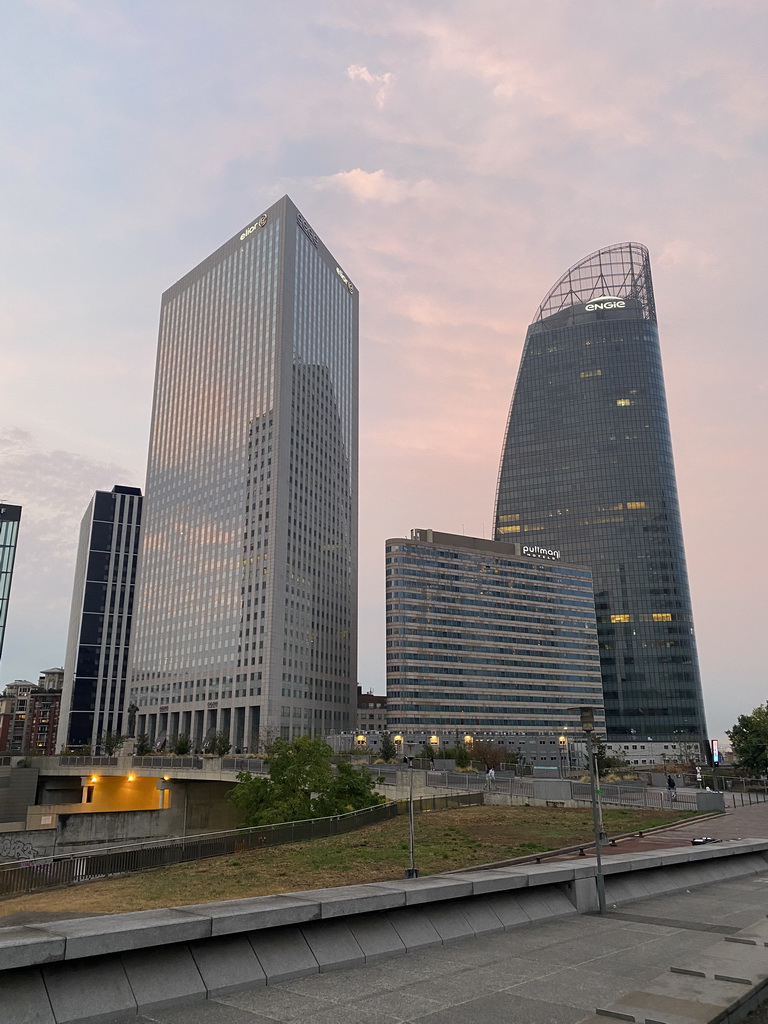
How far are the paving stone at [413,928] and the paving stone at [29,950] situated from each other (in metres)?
6.10

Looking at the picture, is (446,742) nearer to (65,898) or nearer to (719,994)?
(65,898)

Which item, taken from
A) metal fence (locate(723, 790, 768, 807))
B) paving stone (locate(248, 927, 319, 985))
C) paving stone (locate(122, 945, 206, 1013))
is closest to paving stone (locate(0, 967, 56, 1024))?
paving stone (locate(122, 945, 206, 1013))

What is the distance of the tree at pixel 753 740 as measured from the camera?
291 ft

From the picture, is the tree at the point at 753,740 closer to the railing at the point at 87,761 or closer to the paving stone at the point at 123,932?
the railing at the point at 87,761

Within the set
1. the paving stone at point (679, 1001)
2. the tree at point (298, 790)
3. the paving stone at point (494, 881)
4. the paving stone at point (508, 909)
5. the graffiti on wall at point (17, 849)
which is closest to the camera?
the paving stone at point (679, 1001)

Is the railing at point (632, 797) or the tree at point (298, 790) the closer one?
the tree at point (298, 790)

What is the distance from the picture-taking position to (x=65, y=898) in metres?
26.4

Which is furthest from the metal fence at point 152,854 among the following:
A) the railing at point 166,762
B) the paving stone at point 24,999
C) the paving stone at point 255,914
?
the railing at point 166,762

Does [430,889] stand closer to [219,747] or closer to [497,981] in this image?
[497,981]

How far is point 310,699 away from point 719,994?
190 meters

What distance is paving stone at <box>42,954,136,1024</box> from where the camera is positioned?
8.83 metres

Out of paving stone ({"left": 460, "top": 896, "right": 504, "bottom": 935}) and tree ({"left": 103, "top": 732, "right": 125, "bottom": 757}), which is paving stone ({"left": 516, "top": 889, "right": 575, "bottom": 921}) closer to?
paving stone ({"left": 460, "top": 896, "right": 504, "bottom": 935})

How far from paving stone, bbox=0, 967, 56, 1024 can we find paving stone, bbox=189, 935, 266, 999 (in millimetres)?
2185

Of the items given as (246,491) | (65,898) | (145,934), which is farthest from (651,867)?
(246,491)
